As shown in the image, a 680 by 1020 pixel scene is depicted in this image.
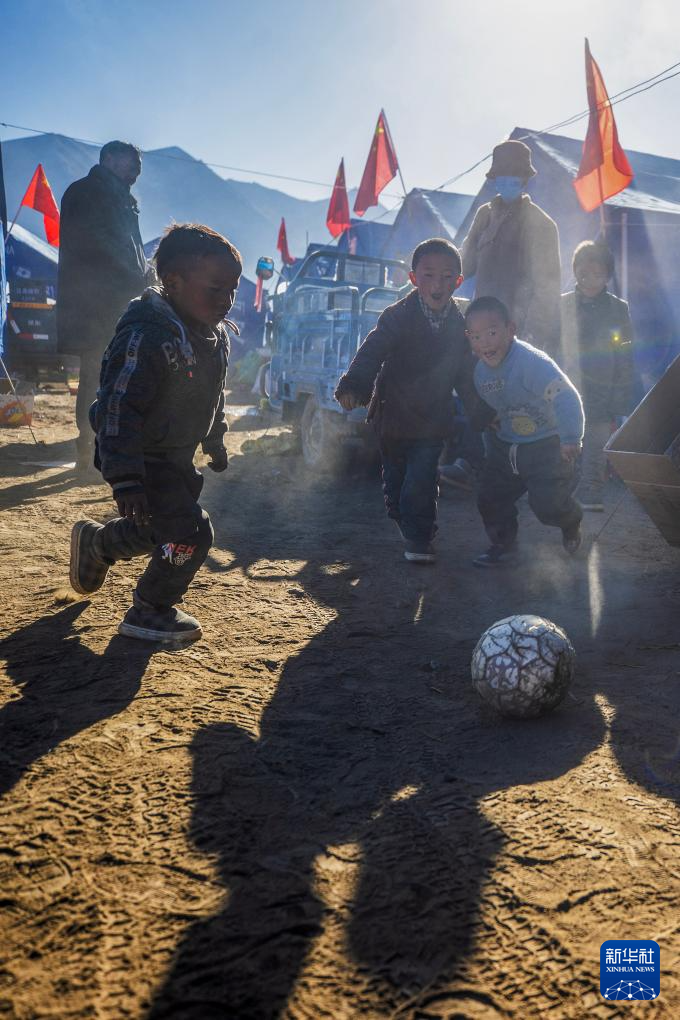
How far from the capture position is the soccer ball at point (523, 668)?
2354mm

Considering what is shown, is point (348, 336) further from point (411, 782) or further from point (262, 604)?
point (411, 782)

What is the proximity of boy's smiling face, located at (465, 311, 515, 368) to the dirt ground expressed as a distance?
1412 mm

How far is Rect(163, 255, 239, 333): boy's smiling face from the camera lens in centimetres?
263

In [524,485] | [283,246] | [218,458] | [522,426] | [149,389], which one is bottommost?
[524,485]

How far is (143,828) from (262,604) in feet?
5.67

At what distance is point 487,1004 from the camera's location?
1.27 metres

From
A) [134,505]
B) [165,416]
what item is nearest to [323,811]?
[134,505]

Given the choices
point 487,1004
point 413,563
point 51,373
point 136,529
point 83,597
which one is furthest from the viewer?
point 51,373

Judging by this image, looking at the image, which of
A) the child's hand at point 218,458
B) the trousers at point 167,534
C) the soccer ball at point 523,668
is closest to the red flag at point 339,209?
the child's hand at point 218,458

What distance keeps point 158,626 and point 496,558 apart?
218 centimetres

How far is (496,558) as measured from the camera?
13.9 feet

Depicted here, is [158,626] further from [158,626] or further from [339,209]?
[339,209]

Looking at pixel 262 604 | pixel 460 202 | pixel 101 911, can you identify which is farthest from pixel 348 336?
pixel 460 202

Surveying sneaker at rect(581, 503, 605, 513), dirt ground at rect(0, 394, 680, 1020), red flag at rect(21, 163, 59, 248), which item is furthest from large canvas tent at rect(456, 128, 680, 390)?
red flag at rect(21, 163, 59, 248)
